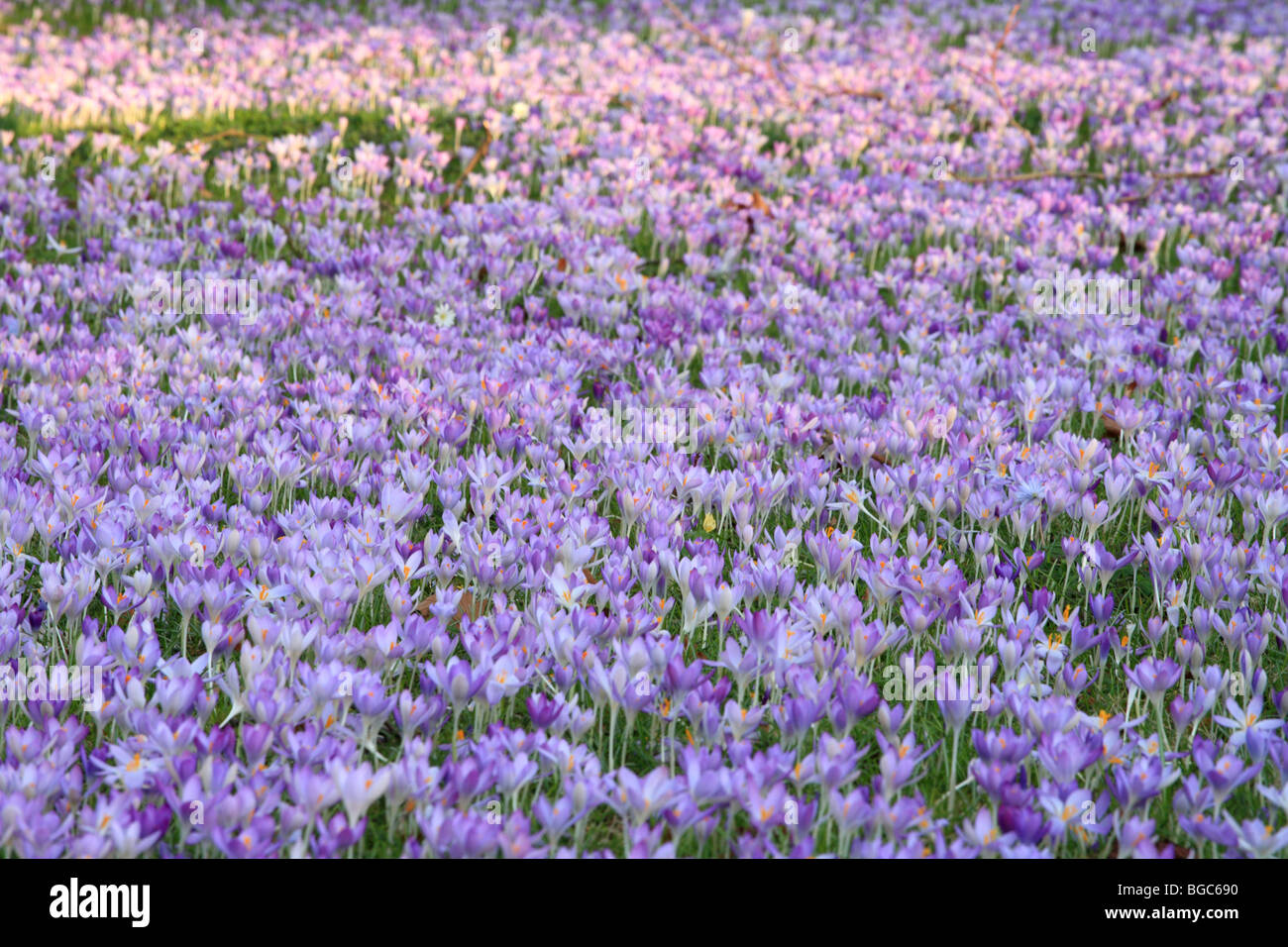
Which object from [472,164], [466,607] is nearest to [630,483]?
[466,607]

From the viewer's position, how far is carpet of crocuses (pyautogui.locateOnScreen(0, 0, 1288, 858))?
10.1 ft

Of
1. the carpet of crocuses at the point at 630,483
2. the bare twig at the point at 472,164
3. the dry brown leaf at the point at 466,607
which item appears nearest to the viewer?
the carpet of crocuses at the point at 630,483

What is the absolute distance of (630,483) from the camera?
4.84 meters

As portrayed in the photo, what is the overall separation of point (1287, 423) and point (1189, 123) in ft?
22.7

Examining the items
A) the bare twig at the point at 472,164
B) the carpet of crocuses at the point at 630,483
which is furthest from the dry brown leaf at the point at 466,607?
the bare twig at the point at 472,164

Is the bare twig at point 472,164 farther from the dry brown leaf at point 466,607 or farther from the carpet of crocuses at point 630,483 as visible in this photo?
the dry brown leaf at point 466,607

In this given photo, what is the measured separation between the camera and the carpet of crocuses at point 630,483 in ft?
10.1

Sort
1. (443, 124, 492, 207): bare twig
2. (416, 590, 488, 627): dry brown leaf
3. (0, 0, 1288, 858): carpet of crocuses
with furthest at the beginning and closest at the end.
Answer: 1. (443, 124, 492, 207): bare twig
2. (416, 590, 488, 627): dry brown leaf
3. (0, 0, 1288, 858): carpet of crocuses

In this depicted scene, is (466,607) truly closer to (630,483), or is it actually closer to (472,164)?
(630,483)

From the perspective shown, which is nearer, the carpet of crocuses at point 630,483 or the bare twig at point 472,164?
the carpet of crocuses at point 630,483

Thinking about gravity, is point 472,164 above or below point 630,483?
above

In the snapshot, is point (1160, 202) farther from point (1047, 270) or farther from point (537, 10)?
point (537, 10)

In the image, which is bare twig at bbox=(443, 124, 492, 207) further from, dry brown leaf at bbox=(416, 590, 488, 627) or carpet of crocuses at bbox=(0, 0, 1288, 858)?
dry brown leaf at bbox=(416, 590, 488, 627)

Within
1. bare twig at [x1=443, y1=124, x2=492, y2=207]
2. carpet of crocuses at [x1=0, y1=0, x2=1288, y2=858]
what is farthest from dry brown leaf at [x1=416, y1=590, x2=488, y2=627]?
bare twig at [x1=443, y1=124, x2=492, y2=207]
